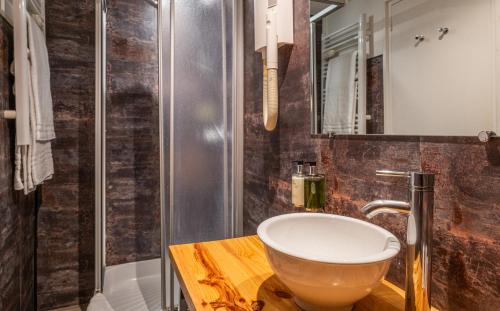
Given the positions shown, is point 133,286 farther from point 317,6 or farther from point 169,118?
point 317,6

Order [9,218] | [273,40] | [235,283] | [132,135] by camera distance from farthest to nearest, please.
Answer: [132,135], [9,218], [273,40], [235,283]

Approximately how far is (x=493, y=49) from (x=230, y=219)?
1.35 m

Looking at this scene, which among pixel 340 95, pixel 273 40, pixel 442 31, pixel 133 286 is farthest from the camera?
pixel 133 286

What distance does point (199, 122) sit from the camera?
156 cm

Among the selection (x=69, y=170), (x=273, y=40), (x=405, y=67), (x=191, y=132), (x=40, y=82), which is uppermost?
(x=273, y=40)

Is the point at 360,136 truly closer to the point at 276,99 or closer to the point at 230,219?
the point at 276,99

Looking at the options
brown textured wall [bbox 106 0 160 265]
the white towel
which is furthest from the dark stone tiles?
brown textured wall [bbox 106 0 160 265]

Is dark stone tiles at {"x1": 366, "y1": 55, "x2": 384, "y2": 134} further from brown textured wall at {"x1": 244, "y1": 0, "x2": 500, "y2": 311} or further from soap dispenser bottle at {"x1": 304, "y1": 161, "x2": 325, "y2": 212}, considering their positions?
soap dispenser bottle at {"x1": 304, "y1": 161, "x2": 325, "y2": 212}

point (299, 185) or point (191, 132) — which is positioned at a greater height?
point (191, 132)

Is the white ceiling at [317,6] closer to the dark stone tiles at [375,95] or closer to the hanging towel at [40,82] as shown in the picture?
the dark stone tiles at [375,95]

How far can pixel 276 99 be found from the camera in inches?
49.8

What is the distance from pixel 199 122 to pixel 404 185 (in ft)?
3.45

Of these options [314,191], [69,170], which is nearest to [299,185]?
[314,191]

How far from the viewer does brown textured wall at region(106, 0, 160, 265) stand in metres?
2.29
